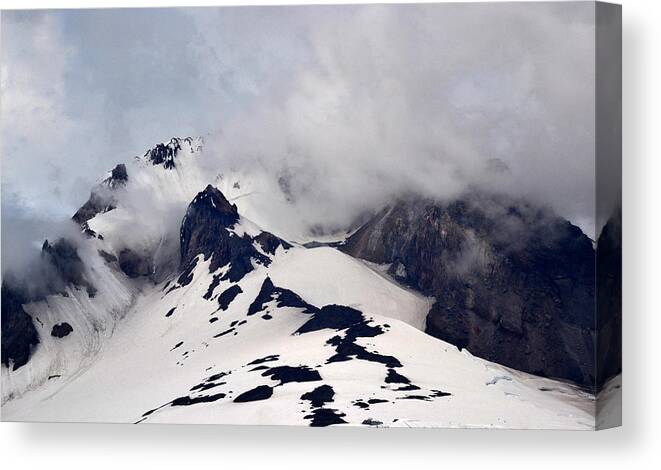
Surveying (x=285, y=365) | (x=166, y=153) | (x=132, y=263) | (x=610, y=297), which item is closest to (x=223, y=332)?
(x=285, y=365)

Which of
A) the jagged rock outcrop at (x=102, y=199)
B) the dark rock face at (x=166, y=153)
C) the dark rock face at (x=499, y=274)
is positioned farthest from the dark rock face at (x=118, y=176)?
the dark rock face at (x=499, y=274)

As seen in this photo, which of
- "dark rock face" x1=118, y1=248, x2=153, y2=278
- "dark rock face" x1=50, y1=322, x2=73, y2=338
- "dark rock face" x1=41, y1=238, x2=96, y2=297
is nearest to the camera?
"dark rock face" x1=50, y1=322, x2=73, y2=338

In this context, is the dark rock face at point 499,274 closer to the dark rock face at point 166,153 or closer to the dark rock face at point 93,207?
Answer: the dark rock face at point 166,153

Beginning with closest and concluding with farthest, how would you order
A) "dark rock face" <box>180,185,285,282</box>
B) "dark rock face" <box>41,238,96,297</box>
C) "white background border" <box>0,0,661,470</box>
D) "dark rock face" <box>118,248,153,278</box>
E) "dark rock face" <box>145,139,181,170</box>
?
"white background border" <box>0,0,661,470</box> → "dark rock face" <box>145,139,181,170</box> → "dark rock face" <box>41,238,96,297</box> → "dark rock face" <box>180,185,285,282</box> → "dark rock face" <box>118,248,153,278</box>

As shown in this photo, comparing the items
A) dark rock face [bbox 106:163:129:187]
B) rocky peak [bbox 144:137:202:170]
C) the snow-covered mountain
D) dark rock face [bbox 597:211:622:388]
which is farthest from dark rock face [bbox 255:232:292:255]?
dark rock face [bbox 597:211:622:388]

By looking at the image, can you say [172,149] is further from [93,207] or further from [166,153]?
[93,207]

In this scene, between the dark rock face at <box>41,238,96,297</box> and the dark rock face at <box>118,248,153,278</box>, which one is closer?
the dark rock face at <box>41,238,96,297</box>

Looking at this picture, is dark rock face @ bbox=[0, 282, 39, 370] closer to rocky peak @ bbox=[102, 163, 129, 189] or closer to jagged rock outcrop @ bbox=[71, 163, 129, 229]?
jagged rock outcrop @ bbox=[71, 163, 129, 229]

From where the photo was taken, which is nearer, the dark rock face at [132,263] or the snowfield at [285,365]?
the snowfield at [285,365]
